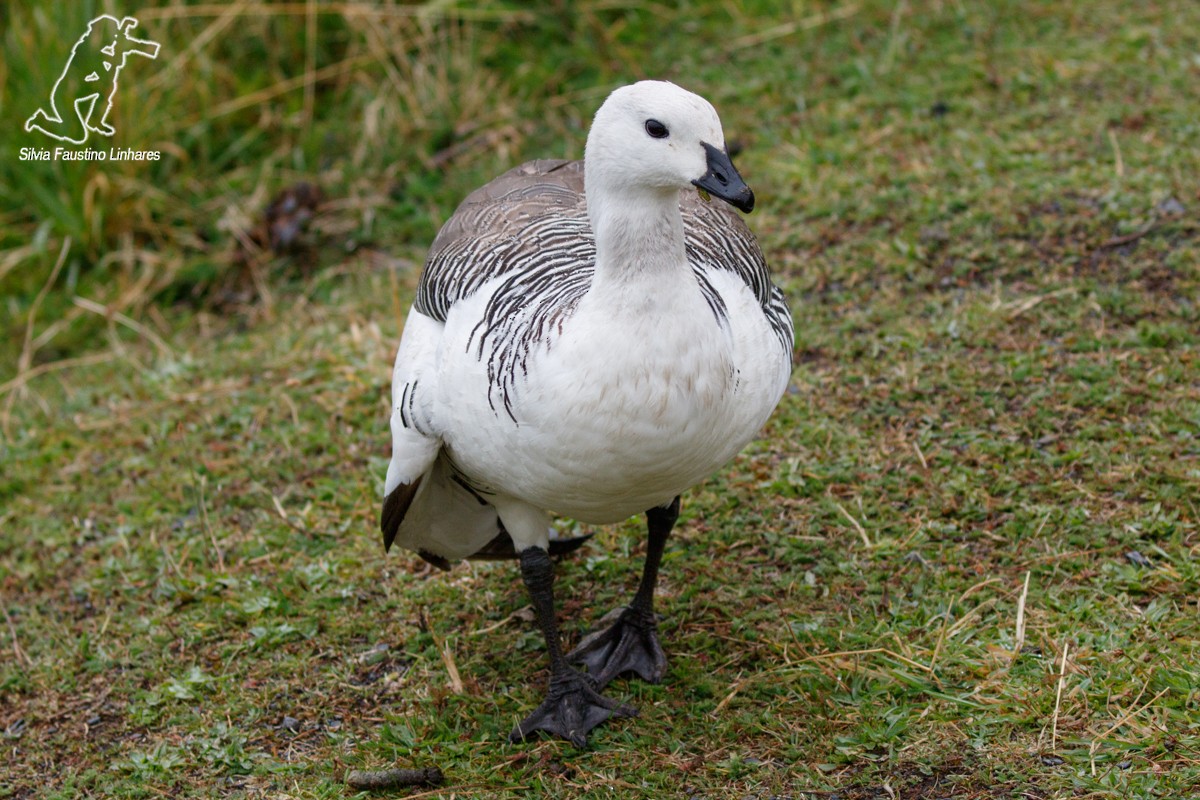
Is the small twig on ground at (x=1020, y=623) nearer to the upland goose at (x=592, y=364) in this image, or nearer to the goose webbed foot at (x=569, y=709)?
the upland goose at (x=592, y=364)

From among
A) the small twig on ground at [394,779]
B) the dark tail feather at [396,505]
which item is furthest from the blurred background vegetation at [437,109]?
the small twig on ground at [394,779]

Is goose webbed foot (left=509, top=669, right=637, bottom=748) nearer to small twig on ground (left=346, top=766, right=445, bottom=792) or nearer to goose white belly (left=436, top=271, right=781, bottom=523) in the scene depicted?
small twig on ground (left=346, top=766, right=445, bottom=792)

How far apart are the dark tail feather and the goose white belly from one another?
0.31 m

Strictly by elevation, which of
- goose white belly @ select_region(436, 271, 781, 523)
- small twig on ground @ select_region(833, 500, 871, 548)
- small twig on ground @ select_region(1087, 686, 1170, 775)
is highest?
goose white belly @ select_region(436, 271, 781, 523)

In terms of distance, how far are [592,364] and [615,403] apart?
0.33ft

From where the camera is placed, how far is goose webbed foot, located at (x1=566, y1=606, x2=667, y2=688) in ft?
12.0

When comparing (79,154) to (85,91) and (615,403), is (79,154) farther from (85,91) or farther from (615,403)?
(615,403)

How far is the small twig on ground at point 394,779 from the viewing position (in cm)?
333

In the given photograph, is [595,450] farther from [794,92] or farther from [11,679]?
[794,92]

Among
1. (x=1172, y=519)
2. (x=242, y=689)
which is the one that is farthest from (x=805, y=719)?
(x=242, y=689)

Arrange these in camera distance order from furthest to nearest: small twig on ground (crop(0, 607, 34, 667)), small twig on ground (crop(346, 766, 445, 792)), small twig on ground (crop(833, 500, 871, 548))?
1. small twig on ground (crop(0, 607, 34, 667))
2. small twig on ground (crop(833, 500, 871, 548))
3. small twig on ground (crop(346, 766, 445, 792))

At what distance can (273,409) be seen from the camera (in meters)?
5.09

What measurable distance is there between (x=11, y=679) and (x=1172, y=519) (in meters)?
3.58

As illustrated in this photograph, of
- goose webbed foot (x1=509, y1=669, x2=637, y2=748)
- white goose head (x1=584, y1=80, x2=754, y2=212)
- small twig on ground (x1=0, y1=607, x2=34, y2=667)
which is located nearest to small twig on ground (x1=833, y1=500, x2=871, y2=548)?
goose webbed foot (x1=509, y1=669, x2=637, y2=748)
